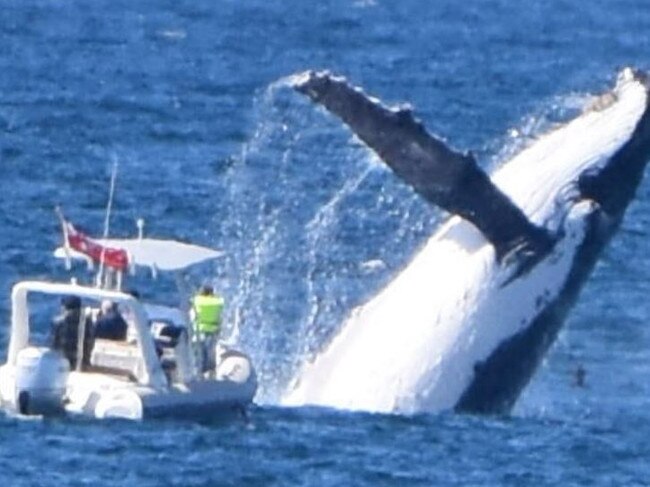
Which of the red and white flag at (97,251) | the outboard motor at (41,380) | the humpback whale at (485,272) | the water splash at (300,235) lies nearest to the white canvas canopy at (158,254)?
the red and white flag at (97,251)

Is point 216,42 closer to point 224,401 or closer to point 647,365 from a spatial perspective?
point 647,365

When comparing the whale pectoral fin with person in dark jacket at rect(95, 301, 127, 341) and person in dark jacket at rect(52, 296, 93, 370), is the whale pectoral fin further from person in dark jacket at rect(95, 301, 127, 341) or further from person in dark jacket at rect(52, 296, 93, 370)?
person in dark jacket at rect(52, 296, 93, 370)

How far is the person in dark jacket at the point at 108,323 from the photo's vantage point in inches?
1325

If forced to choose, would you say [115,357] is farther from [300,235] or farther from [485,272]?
[300,235]

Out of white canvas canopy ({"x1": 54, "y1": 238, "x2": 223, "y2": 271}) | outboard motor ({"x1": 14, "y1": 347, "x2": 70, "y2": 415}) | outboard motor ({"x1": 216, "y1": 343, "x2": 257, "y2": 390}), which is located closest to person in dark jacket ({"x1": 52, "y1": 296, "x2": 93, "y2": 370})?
white canvas canopy ({"x1": 54, "y1": 238, "x2": 223, "y2": 271})

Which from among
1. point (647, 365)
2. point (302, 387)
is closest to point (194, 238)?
point (647, 365)

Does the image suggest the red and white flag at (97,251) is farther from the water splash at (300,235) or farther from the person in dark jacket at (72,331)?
the water splash at (300,235)

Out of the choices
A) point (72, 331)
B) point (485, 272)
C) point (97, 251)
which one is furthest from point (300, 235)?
point (97, 251)

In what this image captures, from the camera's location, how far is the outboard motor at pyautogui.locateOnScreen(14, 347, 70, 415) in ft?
106

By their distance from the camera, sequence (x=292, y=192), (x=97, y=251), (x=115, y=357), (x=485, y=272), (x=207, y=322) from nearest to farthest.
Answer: (x=97, y=251) < (x=115, y=357) < (x=207, y=322) < (x=485, y=272) < (x=292, y=192)

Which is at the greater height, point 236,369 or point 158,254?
point 158,254

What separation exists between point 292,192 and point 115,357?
18.9 meters

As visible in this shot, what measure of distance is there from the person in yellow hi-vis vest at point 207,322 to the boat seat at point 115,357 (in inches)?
22.5

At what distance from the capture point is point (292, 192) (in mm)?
52281
